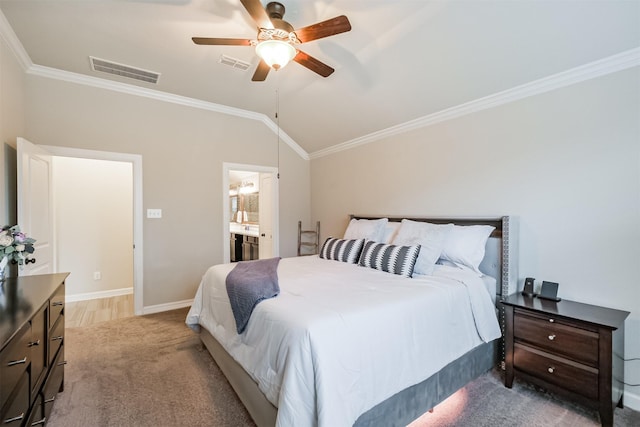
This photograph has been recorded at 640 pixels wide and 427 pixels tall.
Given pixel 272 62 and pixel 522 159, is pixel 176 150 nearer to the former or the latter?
pixel 272 62

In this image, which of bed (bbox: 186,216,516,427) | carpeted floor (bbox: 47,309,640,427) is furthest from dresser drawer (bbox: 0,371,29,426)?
bed (bbox: 186,216,516,427)

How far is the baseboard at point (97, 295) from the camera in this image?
14.2 feet

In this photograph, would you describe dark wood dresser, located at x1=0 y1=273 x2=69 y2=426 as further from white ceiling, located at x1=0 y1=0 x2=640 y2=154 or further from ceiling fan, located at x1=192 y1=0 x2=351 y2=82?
white ceiling, located at x1=0 y1=0 x2=640 y2=154

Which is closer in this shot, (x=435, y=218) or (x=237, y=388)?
(x=237, y=388)

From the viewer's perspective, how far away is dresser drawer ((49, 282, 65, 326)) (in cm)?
176

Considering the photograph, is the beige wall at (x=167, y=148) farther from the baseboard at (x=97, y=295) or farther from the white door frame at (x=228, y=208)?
the baseboard at (x=97, y=295)

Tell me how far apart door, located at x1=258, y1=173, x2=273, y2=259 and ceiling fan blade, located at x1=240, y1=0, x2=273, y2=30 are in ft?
10.1

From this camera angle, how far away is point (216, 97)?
3996 millimetres

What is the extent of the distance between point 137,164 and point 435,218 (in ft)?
12.3

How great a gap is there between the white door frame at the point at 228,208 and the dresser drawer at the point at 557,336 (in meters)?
3.53

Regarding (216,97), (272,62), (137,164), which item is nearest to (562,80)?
(272,62)

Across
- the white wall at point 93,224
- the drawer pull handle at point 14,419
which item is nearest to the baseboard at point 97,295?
the white wall at point 93,224

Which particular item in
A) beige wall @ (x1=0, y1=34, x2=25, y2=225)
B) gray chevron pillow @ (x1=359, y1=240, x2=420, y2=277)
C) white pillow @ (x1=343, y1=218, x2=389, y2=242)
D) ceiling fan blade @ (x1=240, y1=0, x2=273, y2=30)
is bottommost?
gray chevron pillow @ (x1=359, y1=240, x2=420, y2=277)

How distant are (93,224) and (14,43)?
8.64 feet
